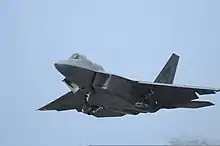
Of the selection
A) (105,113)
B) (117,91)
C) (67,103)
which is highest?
(117,91)

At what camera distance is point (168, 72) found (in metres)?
13.0

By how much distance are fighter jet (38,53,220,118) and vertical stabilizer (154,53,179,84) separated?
153 cm

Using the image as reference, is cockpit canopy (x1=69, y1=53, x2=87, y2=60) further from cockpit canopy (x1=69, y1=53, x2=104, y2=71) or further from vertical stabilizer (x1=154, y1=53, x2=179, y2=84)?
vertical stabilizer (x1=154, y1=53, x2=179, y2=84)

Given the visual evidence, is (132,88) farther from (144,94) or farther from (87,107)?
(87,107)

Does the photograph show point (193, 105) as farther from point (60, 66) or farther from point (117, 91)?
point (60, 66)

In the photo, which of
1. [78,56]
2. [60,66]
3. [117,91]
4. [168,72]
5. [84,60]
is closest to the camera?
[60,66]


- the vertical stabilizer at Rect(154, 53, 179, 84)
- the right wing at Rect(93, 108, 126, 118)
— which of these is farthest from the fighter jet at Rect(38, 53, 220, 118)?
the vertical stabilizer at Rect(154, 53, 179, 84)

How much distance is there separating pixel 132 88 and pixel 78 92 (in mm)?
1318

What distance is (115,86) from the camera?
10297 millimetres

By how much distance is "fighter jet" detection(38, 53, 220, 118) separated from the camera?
1016cm

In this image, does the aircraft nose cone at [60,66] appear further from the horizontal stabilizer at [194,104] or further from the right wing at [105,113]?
the horizontal stabilizer at [194,104]

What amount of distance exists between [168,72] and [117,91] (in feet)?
10.3

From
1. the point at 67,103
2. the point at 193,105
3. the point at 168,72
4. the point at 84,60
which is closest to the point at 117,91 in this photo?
the point at 84,60

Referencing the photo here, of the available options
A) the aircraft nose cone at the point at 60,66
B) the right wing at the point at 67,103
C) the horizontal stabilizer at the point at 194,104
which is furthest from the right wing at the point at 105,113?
the aircraft nose cone at the point at 60,66
